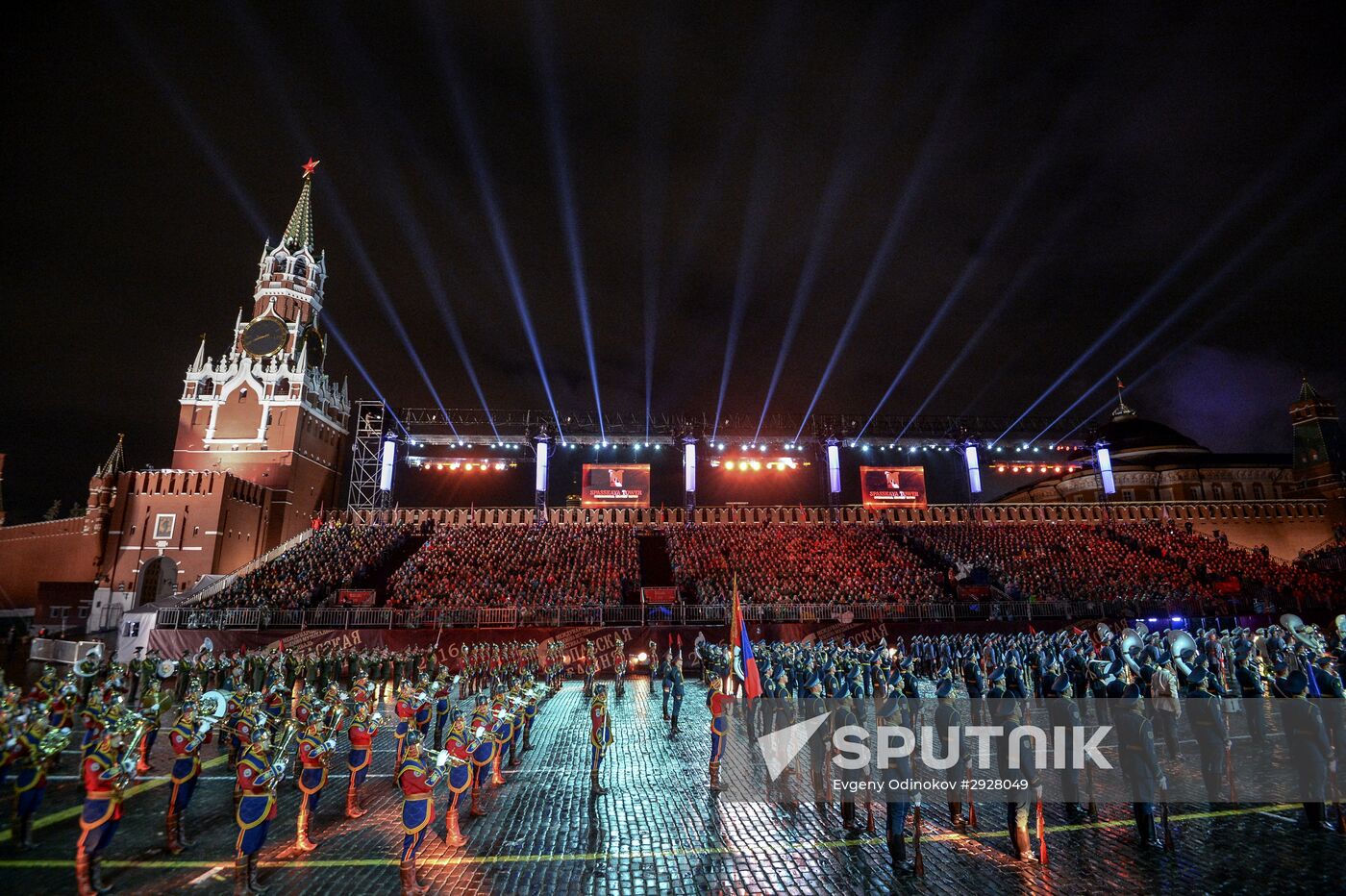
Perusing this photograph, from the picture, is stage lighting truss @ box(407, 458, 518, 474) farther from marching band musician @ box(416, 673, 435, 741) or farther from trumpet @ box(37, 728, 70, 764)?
trumpet @ box(37, 728, 70, 764)

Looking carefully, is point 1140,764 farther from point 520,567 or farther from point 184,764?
point 520,567

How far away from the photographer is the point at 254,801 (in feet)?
22.6

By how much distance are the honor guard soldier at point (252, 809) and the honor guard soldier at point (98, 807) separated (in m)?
1.34

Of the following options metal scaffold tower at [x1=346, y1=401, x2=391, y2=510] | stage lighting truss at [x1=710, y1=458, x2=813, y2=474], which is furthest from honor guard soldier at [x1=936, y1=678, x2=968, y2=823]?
metal scaffold tower at [x1=346, y1=401, x2=391, y2=510]

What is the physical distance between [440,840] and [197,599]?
27.4m

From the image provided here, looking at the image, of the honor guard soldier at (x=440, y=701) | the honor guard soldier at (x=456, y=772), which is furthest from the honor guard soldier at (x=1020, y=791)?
the honor guard soldier at (x=440, y=701)

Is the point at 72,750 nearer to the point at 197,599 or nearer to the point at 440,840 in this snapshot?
the point at 440,840

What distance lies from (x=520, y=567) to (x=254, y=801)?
25957mm

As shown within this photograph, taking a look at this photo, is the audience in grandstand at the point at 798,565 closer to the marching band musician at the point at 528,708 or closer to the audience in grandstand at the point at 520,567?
the audience in grandstand at the point at 520,567

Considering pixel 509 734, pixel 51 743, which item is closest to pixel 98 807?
pixel 51 743

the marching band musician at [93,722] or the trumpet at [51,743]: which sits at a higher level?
the marching band musician at [93,722]

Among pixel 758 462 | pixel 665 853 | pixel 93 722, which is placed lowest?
pixel 665 853

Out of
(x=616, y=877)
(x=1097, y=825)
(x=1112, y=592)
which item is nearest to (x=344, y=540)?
(x=616, y=877)

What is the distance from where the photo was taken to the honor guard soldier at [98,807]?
6.61m
